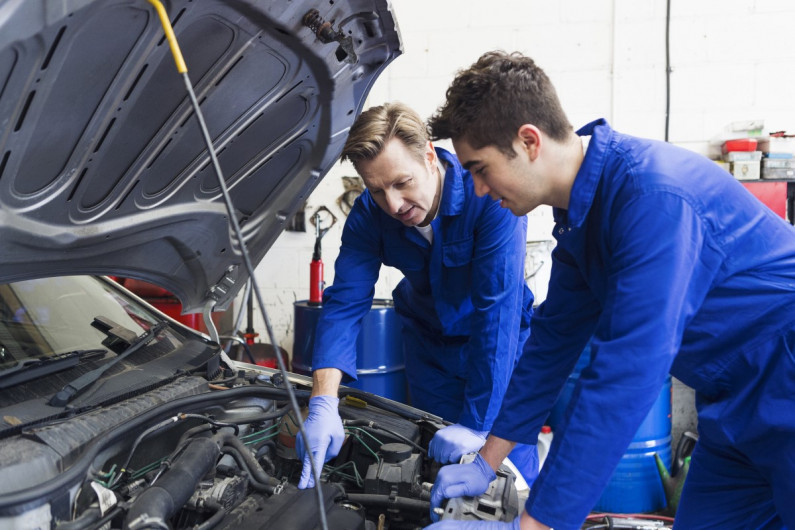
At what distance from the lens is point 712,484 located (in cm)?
134

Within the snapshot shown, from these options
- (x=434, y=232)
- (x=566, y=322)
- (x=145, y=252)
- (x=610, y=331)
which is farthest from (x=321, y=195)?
(x=610, y=331)

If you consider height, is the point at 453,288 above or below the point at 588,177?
below

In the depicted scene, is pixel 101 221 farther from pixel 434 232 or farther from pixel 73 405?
pixel 434 232

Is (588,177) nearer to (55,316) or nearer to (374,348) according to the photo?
(55,316)

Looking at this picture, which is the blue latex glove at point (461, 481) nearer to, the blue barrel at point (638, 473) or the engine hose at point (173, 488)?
the engine hose at point (173, 488)

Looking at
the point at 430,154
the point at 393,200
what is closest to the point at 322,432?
the point at 393,200

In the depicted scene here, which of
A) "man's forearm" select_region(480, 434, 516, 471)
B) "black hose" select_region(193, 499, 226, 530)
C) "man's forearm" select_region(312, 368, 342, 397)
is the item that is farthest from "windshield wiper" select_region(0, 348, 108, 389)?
"man's forearm" select_region(480, 434, 516, 471)

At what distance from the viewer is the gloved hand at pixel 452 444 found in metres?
1.46

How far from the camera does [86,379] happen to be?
128 centimetres

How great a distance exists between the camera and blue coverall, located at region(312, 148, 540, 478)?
1731 millimetres

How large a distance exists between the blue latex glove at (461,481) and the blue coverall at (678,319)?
0.27 m

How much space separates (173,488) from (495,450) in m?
0.69

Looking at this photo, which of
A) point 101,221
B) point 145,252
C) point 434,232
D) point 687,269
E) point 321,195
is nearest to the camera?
point 687,269

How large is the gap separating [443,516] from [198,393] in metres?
0.65
